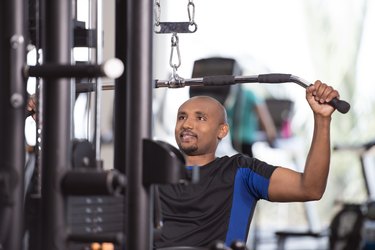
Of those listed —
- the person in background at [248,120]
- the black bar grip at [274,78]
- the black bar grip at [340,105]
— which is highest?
the black bar grip at [274,78]

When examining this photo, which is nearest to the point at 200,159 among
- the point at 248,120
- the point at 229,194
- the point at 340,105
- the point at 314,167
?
the point at 229,194

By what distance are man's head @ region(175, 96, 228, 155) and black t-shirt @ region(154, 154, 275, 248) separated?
13 centimetres

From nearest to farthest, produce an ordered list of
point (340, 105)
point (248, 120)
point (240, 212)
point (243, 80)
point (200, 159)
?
point (340, 105)
point (243, 80)
point (240, 212)
point (200, 159)
point (248, 120)

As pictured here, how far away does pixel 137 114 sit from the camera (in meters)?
1.64

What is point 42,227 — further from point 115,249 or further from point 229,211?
point 229,211

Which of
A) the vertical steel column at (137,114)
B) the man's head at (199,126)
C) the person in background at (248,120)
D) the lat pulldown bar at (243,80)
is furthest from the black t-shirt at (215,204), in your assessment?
the person in background at (248,120)

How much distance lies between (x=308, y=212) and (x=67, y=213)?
558 centimetres

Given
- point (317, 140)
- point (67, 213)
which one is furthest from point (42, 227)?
point (317, 140)

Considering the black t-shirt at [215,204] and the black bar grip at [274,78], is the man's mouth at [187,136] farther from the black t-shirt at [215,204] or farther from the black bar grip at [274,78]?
the black bar grip at [274,78]

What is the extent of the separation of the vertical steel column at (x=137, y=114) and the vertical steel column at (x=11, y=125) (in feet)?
0.65

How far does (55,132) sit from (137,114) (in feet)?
0.51

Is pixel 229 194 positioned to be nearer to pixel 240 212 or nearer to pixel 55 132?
pixel 240 212

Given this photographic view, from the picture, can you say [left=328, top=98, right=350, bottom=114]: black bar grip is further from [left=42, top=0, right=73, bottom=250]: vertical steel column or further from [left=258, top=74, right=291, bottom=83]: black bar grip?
[left=42, top=0, right=73, bottom=250]: vertical steel column

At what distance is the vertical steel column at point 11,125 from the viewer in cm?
160
